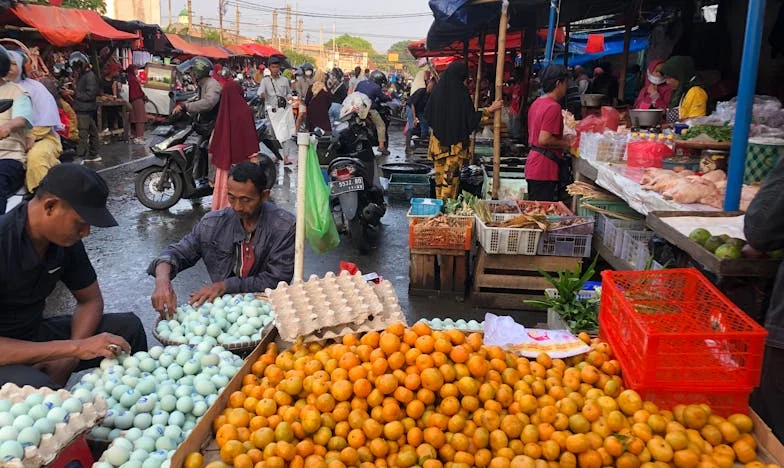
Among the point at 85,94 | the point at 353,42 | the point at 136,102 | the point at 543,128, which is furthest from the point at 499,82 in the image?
the point at 353,42

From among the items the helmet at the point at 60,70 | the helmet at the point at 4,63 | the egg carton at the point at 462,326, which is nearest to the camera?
the egg carton at the point at 462,326

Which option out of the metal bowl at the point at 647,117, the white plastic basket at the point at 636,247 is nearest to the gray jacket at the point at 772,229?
the white plastic basket at the point at 636,247

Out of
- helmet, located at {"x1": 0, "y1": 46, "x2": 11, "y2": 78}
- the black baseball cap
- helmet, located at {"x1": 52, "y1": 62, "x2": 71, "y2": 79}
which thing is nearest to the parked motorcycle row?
helmet, located at {"x1": 0, "y1": 46, "x2": 11, "y2": 78}

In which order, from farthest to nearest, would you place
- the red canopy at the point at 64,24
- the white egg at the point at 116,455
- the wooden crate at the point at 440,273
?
the red canopy at the point at 64,24 < the wooden crate at the point at 440,273 < the white egg at the point at 116,455

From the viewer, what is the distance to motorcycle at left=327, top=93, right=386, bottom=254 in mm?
7062

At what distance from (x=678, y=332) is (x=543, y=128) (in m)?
4.15

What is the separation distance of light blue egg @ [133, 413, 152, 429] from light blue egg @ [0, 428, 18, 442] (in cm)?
52

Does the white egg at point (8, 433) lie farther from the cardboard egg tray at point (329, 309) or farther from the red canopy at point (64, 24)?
the red canopy at point (64, 24)

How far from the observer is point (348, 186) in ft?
23.0

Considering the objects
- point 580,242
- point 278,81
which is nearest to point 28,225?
point 580,242

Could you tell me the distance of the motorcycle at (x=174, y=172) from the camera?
8375mm

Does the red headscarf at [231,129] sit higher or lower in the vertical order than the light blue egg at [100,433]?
higher

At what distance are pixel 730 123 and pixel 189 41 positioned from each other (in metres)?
30.2

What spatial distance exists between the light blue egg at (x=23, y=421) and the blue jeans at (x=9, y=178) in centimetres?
401
